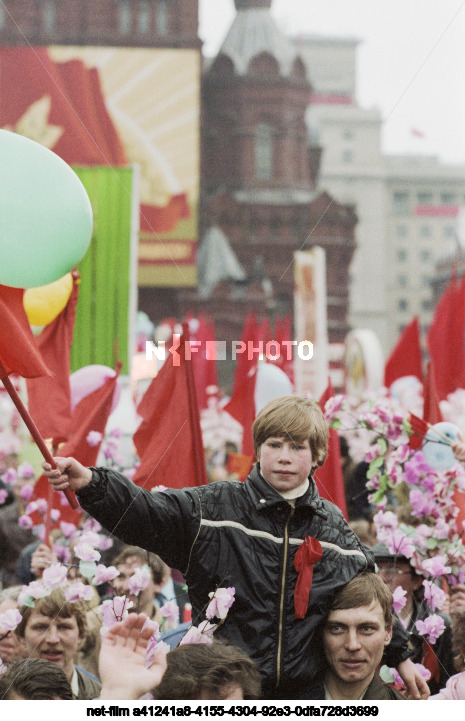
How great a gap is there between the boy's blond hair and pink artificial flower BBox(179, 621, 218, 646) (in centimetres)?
38

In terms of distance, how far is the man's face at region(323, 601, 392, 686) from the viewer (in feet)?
7.15

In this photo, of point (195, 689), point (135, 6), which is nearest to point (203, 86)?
point (135, 6)

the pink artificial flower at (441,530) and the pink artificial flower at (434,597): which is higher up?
the pink artificial flower at (441,530)

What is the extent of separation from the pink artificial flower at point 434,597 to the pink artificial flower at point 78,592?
911 mm

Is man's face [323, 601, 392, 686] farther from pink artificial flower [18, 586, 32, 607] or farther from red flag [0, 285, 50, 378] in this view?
pink artificial flower [18, 586, 32, 607]

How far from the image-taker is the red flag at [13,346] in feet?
7.45

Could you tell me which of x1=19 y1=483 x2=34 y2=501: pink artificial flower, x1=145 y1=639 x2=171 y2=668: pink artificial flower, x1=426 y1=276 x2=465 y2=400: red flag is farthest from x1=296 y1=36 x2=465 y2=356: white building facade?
x1=145 y1=639 x2=171 y2=668: pink artificial flower

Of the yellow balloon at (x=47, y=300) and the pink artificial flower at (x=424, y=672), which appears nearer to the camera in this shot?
the pink artificial flower at (x=424, y=672)

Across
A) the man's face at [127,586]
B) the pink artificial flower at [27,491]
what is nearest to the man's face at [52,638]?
the man's face at [127,586]

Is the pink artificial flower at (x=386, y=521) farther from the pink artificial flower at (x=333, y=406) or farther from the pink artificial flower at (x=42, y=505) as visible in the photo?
the pink artificial flower at (x=42, y=505)

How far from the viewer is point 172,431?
148 inches

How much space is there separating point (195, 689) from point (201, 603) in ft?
1.05

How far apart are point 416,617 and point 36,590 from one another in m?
1.04

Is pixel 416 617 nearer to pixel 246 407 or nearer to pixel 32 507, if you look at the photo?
pixel 32 507
